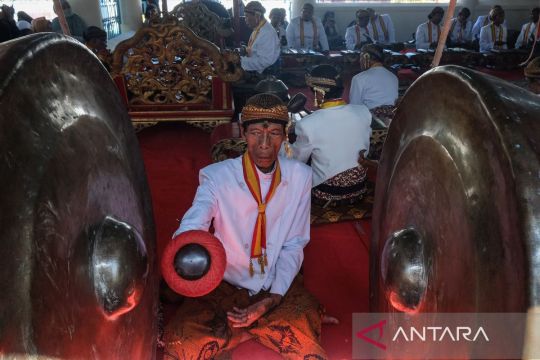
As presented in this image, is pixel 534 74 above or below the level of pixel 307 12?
below

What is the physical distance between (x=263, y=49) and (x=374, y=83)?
1.76 m

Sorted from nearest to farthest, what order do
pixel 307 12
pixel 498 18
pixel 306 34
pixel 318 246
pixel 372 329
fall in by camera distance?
pixel 372 329 < pixel 318 246 < pixel 307 12 < pixel 306 34 < pixel 498 18

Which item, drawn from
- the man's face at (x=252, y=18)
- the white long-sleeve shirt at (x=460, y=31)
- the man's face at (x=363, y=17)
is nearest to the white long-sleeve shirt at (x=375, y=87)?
the man's face at (x=252, y=18)

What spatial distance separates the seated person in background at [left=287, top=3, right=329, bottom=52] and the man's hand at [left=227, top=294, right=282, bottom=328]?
675 cm

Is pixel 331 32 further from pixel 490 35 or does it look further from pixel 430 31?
pixel 490 35

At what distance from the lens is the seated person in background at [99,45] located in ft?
13.1

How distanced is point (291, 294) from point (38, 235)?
132cm

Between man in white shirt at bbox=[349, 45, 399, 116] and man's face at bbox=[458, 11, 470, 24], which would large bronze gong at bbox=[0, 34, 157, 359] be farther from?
man's face at bbox=[458, 11, 470, 24]

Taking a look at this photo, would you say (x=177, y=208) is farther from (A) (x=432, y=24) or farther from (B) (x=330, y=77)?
(A) (x=432, y=24)

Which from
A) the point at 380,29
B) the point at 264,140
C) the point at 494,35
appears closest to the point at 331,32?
the point at 380,29

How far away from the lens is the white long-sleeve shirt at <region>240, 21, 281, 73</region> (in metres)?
5.28

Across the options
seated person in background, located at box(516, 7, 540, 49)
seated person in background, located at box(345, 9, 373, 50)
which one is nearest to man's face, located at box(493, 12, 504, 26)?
seated person in background, located at box(516, 7, 540, 49)

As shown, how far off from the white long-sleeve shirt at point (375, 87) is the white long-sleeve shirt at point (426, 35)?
4.61 metres

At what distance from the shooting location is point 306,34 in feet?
26.2
